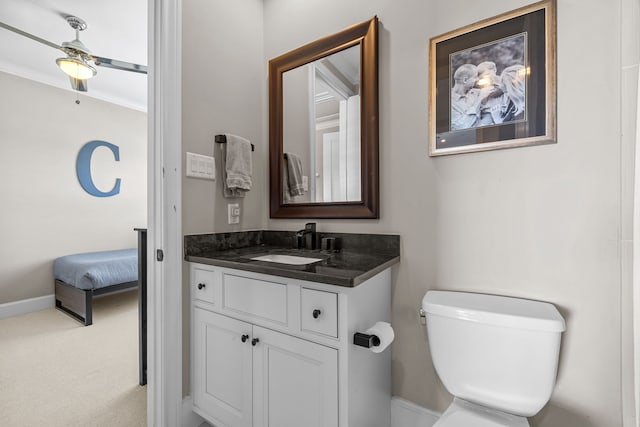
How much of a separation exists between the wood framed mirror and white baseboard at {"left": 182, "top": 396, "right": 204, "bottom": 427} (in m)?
1.12

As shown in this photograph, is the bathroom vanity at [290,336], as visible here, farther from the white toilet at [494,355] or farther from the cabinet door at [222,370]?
the white toilet at [494,355]

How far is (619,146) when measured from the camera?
3.17 feet

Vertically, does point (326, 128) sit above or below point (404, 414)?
above

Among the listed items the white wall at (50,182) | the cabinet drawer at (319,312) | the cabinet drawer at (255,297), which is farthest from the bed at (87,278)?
the cabinet drawer at (319,312)

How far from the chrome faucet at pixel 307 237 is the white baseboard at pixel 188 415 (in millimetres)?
973

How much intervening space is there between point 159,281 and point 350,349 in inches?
38.7

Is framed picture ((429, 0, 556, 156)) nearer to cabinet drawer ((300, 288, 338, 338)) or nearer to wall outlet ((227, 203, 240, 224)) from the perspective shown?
cabinet drawer ((300, 288, 338, 338))

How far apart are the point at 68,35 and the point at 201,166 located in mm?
2171

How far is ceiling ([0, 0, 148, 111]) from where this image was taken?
204cm

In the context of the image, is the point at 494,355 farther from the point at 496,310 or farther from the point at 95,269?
the point at 95,269

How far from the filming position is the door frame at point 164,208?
1339 millimetres

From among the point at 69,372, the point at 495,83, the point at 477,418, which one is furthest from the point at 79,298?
the point at 495,83

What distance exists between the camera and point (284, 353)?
110 centimetres

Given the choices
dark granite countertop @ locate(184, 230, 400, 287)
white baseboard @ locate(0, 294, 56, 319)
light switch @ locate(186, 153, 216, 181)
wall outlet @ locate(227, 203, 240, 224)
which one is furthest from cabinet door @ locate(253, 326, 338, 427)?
white baseboard @ locate(0, 294, 56, 319)
